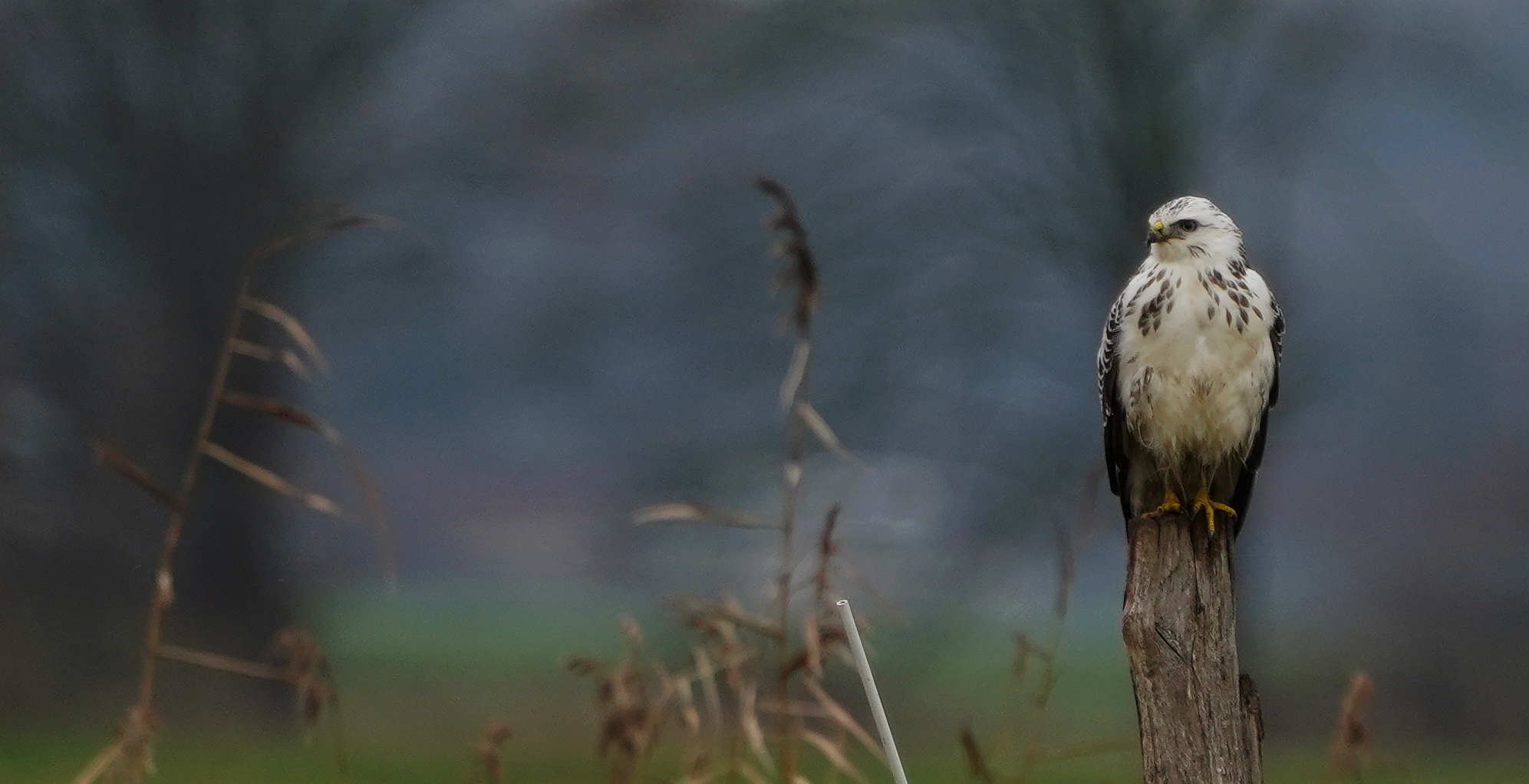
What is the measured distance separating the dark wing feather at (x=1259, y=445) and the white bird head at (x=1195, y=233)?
0.50 ft

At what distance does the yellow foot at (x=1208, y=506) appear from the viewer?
7.73ft

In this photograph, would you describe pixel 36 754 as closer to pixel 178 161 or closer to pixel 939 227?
pixel 178 161

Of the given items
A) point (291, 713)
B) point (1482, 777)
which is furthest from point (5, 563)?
point (1482, 777)

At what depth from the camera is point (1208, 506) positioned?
2570 mm

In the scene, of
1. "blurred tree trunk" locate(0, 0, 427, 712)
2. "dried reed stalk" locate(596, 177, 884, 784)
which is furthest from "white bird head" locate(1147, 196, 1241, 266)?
"blurred tree trunk" locate(0, 0, 427, 712)

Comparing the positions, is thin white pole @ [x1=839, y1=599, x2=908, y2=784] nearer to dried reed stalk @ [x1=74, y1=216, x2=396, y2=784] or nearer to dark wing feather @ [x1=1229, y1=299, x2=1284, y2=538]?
dried reed stalk @ [x1=74, y1=216, x2=396, y2=784]

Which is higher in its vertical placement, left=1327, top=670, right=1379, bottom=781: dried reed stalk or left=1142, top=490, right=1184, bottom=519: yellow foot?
left=1142, top=490, right=1184, bottom=519: yellow foot

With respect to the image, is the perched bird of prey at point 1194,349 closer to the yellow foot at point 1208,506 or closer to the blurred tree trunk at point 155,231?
the yellow foot at point 1208,506

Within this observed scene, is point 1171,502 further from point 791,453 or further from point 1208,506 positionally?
point 791,453

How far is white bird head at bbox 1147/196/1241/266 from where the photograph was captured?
106 inches

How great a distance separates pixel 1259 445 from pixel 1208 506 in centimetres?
46

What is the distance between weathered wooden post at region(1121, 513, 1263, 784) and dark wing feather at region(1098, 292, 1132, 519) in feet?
2.70

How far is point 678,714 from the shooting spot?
244 centimetres

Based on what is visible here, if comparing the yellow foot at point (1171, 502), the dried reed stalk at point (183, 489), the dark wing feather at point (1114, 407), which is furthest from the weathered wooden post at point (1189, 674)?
the dried reed stalk at point (183, 489)
